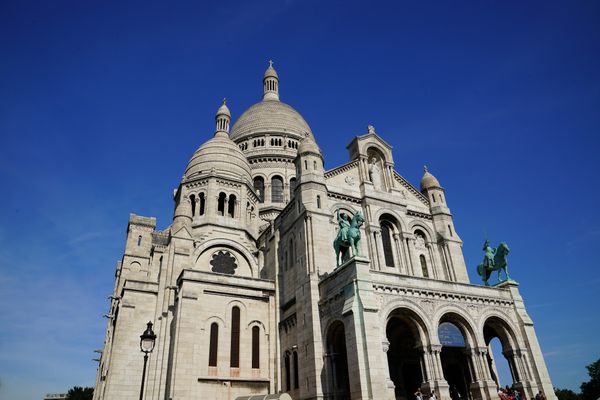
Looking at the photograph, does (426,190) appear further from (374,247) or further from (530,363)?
(530,363)

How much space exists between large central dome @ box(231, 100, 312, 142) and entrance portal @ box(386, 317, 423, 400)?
3383cm

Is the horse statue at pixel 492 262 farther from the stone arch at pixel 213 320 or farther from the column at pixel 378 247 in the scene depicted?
the stone arch at pixel 213 320

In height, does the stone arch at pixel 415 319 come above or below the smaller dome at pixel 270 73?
below

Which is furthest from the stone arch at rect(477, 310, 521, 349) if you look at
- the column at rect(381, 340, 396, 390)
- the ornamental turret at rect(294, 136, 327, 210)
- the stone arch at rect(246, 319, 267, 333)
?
the stone arch at rect(246, 319, 267, 333)

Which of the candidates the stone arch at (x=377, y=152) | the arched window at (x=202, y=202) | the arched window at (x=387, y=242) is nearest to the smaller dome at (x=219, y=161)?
the arched window at (x=202, y=202)

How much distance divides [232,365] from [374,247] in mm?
12943

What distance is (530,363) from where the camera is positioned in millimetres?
25766

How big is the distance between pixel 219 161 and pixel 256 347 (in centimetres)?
1862

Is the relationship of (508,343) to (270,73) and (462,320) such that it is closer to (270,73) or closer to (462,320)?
(462,320)

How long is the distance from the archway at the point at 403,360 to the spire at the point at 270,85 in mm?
48208

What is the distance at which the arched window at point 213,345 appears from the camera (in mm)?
28500

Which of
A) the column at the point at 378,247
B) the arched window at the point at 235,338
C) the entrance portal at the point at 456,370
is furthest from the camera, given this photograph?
the column at the point at 378,247

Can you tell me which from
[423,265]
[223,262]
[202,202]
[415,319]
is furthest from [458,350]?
[202,202]

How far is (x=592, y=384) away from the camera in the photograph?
67312 mm
